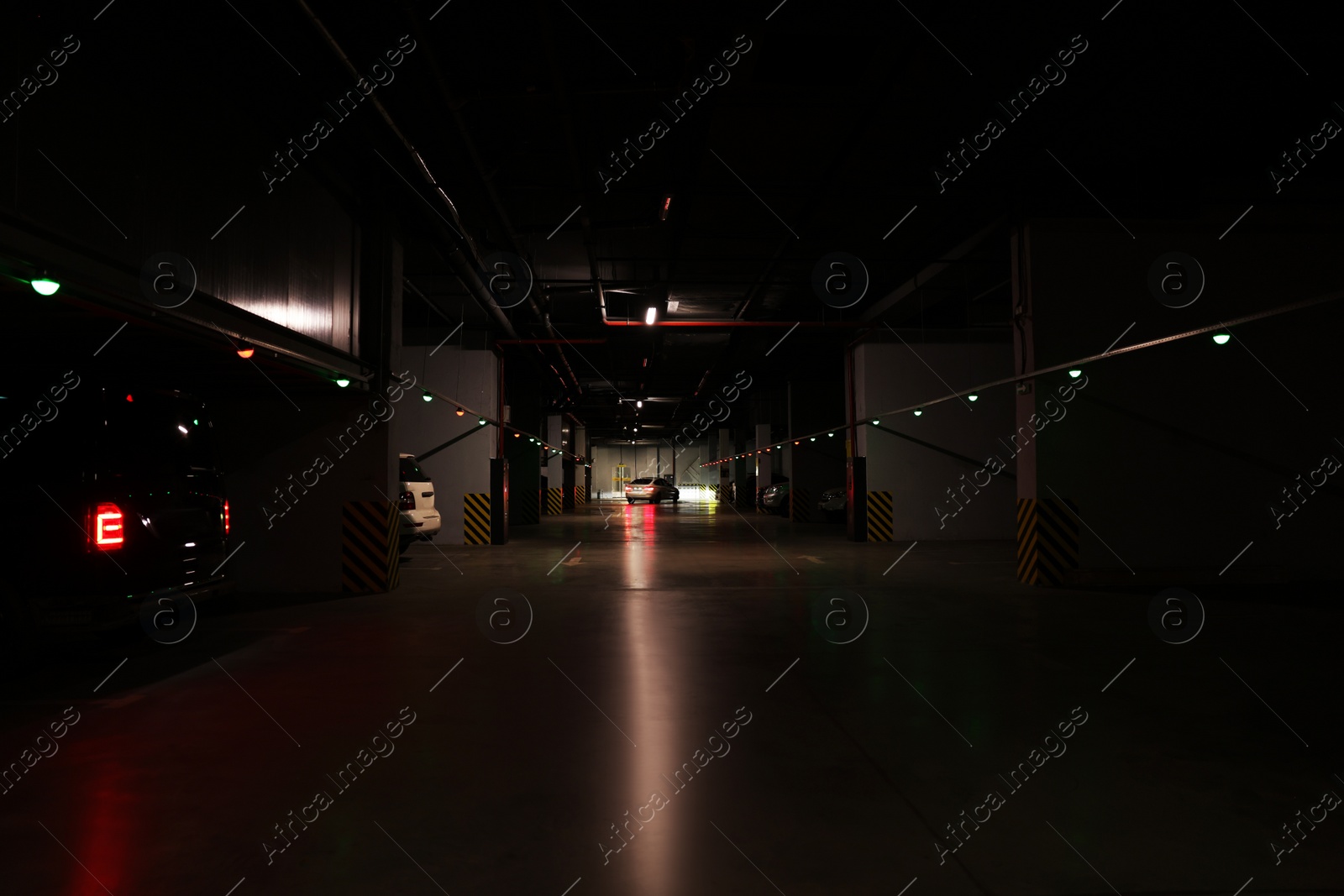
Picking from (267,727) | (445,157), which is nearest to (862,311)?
(445,157)

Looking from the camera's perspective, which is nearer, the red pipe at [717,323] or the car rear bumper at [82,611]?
the car rear bumper at [82,611]

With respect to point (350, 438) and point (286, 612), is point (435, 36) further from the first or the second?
point (286, 612)

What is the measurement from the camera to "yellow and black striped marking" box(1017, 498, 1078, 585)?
9562mm

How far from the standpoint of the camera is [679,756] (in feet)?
12.0

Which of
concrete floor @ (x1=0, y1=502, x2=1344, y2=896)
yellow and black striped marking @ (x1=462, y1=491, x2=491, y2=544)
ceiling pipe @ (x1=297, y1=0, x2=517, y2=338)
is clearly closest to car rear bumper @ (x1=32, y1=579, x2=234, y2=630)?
concrete floor @ (x1=0, y1=502, x2=1344, y2=896)

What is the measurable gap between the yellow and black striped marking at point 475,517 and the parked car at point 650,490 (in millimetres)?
23084

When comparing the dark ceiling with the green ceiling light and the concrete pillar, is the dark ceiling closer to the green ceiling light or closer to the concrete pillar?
the green ceiling light

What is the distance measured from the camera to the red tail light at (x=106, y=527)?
495 centimetres

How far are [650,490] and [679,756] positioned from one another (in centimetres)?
3580

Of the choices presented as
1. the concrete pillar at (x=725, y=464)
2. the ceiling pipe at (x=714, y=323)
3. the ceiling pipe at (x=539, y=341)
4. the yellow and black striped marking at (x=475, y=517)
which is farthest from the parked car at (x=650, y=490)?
the ceiling pipe at (x=714, y=323)

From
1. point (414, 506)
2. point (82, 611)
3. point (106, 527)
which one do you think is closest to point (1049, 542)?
point (414, 506)

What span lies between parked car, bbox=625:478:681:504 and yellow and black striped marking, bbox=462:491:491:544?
75.7 feet

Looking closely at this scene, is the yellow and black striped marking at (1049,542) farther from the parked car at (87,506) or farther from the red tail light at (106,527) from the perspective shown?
the red tail light at (106,527)

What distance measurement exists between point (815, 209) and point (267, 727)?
9.08 m
